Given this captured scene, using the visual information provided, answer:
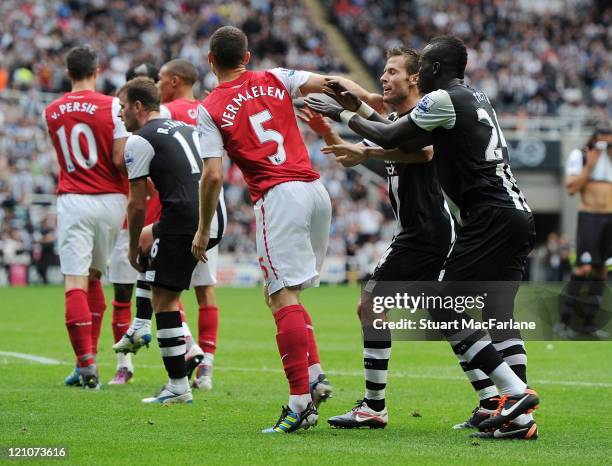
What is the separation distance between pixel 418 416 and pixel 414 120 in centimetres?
223

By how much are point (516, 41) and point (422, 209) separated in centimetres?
3632

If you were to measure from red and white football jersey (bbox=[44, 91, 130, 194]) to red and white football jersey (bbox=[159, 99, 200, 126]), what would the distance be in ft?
1.38

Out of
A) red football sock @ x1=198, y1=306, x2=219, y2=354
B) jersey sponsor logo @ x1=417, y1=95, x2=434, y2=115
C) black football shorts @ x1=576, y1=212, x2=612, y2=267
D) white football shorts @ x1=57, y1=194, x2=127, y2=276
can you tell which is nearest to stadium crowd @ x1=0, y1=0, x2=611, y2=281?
black football shorts @ x1=576, y1=212, x2=612, y2=267

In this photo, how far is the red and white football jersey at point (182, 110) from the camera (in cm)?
1004

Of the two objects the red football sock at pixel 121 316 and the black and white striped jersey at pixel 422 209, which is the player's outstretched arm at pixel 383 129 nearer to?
the black and white striped jersey at pixel 422 209

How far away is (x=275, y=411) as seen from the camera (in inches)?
323

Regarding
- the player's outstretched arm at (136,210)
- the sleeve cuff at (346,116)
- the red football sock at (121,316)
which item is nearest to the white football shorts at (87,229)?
the red football sock at (121,316)

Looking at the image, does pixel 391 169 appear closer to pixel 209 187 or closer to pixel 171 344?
pixel 209 187

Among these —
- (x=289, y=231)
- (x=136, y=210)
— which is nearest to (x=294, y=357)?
(x=289, y=231)

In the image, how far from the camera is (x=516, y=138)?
115 feet

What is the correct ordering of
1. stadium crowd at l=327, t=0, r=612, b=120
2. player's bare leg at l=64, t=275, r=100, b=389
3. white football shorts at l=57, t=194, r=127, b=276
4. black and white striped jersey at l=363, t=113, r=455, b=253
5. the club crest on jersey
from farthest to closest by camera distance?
1. stadium crowd at l=327, t=0, r=612, b=120
2. white football shorts at l=57, t=194, r=127, b=276
3. player's bare leg at l=64, t=275, r=100, b=389
4. the club crest on jersey
5. black and white striped jersey at l=363, t=113, r=455, b=253

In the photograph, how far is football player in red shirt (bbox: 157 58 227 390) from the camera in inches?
389

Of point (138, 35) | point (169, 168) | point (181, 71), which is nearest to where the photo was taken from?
point (169, 168)

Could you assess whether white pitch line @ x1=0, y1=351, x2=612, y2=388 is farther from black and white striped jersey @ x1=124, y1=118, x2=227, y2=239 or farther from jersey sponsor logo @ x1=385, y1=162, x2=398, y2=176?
jersey sponsor logo @ x1=385, y1=162, x2=398, y2=176
